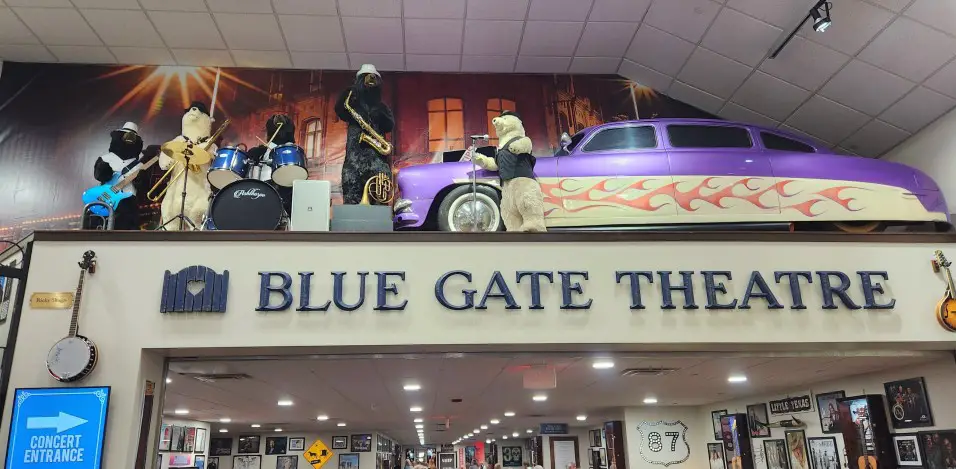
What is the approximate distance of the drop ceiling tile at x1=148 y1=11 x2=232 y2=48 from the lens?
24.7 feet

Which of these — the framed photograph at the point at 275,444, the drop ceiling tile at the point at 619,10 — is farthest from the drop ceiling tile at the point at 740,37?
the framed photograph at the point at 275,444

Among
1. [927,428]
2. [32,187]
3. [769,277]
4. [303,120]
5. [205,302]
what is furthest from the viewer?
[303,120]

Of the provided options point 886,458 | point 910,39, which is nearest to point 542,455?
point 886,458

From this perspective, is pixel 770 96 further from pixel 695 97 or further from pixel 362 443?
pixel 362 443

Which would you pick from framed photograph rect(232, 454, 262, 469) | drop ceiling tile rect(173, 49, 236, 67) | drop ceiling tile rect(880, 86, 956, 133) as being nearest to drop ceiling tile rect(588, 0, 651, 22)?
drop ceiling tile rect(880, 86, 956, 133)

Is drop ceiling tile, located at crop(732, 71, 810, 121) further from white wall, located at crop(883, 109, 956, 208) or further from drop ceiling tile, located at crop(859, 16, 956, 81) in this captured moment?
white wall, located at crop(883, 109, 956, 208)

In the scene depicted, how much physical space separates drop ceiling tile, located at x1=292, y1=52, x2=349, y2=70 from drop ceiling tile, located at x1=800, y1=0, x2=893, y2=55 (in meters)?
5.80

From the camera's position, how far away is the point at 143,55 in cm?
834

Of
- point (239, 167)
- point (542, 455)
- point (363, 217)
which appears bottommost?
point (542, 455)

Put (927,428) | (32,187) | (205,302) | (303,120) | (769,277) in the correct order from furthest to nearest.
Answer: (303,120)
(32,187)
(927,428)
(769,277)
(205,302)

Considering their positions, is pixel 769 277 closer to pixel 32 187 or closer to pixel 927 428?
pixel 927 428

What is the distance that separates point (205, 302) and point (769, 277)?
178 inches

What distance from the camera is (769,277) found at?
201 inches

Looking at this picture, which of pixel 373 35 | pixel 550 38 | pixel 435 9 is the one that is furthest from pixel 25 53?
pixel 550 38
